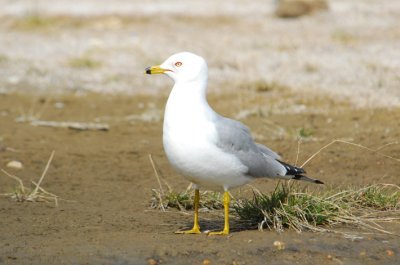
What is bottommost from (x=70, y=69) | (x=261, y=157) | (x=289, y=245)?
(x=70, y=69)

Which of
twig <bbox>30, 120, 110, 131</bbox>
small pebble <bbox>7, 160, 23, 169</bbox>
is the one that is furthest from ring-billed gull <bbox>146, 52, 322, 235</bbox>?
twig <bbox>30, 120, 110, 131</bbox>

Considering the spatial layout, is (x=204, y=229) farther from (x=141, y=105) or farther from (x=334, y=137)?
(x=141, y=105)

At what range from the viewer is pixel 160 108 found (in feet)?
36.1

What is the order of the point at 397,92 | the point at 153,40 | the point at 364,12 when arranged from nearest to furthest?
1. the point at 397,92
2. the point at 153,40
3. the point at 364,12

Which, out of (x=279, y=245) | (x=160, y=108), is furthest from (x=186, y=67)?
(x=160, y=108)

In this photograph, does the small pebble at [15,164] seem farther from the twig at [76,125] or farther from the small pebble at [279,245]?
the small pebble at [279,245]

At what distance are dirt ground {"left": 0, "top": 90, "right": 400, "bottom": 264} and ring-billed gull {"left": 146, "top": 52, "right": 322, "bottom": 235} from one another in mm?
418

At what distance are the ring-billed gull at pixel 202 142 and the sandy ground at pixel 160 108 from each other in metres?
0.42

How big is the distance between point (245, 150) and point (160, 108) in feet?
17.0

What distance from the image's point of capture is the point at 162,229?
6312 millimetres

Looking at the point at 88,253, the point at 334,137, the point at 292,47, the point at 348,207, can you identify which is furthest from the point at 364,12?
the point at 88,253

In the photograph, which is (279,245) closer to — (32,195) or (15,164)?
(32,195)

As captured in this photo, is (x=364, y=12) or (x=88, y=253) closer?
(x=88, y=253)

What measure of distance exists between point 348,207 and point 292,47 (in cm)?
762
